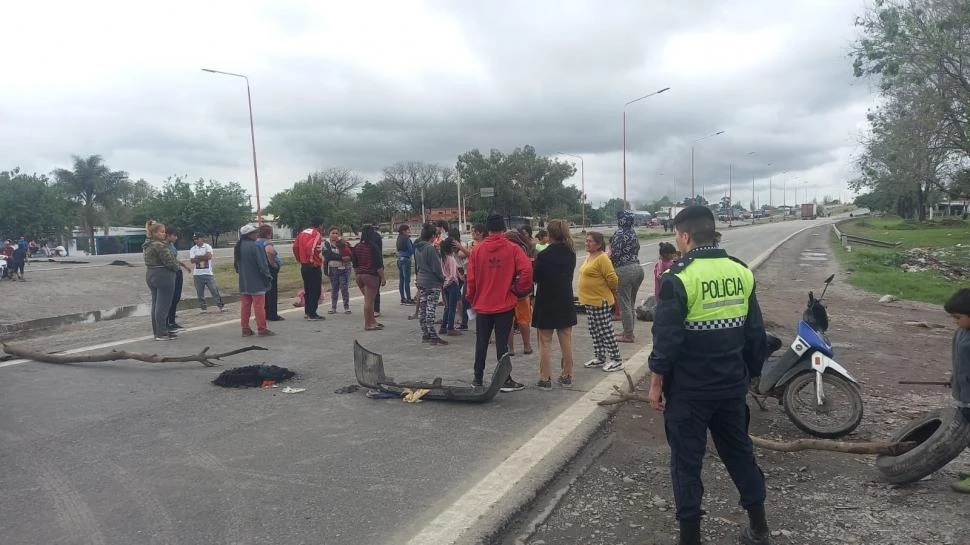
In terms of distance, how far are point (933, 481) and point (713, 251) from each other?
2390 millimetres

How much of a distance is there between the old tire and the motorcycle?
2.31ft

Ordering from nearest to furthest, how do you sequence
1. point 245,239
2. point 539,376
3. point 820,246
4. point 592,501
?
point 592,501, point 539,376, point 245,239, point 820,246

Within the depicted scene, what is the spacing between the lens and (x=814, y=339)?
499 centimetres

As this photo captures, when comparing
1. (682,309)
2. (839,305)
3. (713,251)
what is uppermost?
(713,251)

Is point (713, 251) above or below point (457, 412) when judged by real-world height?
above

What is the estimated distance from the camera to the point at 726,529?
357 centimetres

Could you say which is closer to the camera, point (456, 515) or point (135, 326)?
point (456, 515)

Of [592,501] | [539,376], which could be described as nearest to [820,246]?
[539,376]

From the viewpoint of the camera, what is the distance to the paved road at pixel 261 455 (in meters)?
3.60

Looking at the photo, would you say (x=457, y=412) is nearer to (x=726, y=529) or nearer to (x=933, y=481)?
(x=726, y=529)

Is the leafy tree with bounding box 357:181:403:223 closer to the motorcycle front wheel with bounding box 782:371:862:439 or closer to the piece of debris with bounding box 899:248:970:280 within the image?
the piece of debris with bounding box 899:248:970:280

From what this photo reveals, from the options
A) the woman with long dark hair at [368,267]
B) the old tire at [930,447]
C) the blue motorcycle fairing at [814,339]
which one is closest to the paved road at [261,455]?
the blue motorcycle fairing at [814,339]

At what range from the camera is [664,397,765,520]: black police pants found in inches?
127

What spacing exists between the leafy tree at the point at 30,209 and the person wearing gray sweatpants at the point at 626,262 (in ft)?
200
